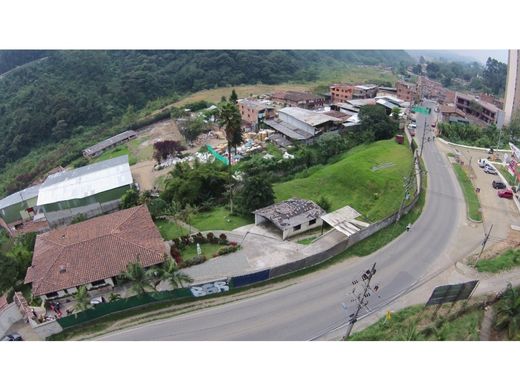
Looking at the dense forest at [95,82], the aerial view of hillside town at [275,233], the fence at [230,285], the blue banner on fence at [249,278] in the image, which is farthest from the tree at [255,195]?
the dense forest at [95,82]

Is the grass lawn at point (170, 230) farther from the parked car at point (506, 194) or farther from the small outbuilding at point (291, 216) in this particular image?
the parked car at point (506, 194)

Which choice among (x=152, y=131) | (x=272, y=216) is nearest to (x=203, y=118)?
(x=152, y=131)

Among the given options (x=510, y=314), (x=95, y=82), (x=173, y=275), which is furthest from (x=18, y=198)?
(x=510, y=314)

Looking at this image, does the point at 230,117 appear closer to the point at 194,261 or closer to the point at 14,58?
the point at 194,261

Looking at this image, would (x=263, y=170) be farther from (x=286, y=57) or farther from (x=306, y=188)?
(x=286, y=57)

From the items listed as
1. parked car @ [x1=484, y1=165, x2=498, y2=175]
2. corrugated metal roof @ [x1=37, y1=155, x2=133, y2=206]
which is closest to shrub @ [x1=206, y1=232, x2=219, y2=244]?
corrugated metal roof @ [x1=37, y1=155, x2=133, y2=206]

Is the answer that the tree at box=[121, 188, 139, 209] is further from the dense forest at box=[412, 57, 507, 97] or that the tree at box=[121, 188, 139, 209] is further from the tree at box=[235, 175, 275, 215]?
the dense forest at box=[412, 57, 507, 97]
